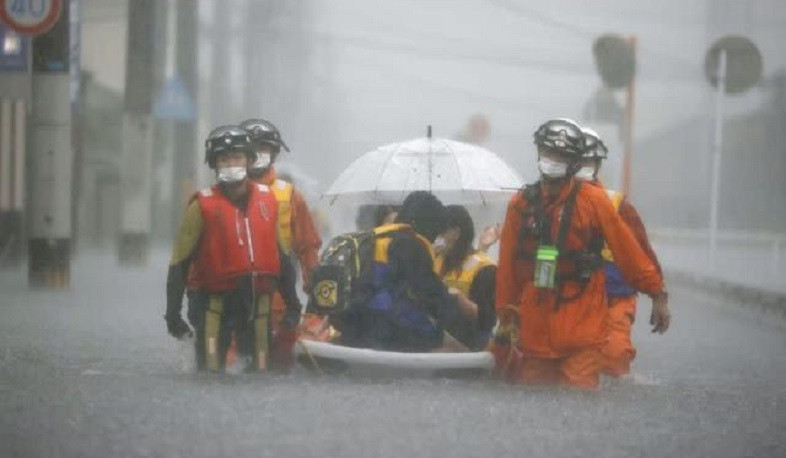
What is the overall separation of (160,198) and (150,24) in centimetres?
1819

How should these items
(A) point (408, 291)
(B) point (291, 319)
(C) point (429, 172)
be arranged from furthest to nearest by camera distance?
(C) point (429, 172), (B) point (291, 319), (A) point (408, 291)

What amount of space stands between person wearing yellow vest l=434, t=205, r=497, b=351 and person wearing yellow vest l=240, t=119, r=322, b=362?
84 centimetres

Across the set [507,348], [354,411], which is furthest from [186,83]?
[354,411]

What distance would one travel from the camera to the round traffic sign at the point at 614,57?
82.7ft

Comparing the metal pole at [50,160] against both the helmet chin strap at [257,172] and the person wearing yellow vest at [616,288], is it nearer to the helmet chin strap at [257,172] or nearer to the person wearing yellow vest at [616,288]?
the helmet chin strap at [257,172]

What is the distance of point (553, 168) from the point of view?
950 cm

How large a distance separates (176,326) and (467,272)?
190 centimetres

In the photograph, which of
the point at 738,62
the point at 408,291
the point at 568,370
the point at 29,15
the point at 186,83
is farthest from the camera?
the point at 186,83

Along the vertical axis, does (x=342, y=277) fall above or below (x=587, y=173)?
below

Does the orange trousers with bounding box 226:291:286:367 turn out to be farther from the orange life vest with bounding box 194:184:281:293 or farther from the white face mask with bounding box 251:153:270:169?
the white face mask with bounding box 251:153:270:169

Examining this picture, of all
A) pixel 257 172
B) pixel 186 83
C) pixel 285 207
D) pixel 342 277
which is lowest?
pixel 342 277

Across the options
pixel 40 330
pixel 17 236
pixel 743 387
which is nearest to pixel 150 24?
pixel 17 236

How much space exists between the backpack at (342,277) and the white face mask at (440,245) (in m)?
0.49

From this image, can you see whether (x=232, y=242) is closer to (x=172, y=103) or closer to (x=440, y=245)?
(x=440, y=245)
